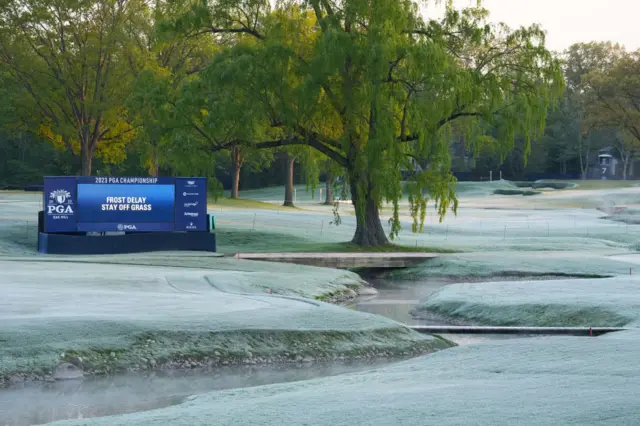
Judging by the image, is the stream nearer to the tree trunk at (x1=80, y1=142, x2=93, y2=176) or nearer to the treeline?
the treeline

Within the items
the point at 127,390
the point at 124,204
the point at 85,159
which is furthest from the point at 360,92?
the point at 85,159

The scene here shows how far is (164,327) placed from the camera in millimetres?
15586

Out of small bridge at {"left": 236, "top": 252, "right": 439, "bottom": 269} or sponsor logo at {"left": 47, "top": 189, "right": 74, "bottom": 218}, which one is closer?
small bridge at {"left": 236, "top": 252, "right": 439, "bottom": 269}

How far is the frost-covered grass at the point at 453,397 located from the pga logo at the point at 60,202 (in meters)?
20.5

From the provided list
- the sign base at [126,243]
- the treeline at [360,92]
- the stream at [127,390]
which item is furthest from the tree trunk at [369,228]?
the stream at [127,390]

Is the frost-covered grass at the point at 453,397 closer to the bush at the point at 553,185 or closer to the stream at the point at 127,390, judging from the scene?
the stream at the point at 127,390

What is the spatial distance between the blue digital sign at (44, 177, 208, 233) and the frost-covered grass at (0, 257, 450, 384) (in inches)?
380

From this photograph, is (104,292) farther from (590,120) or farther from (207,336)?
(590,120)

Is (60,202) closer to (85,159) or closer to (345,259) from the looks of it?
(345,259)

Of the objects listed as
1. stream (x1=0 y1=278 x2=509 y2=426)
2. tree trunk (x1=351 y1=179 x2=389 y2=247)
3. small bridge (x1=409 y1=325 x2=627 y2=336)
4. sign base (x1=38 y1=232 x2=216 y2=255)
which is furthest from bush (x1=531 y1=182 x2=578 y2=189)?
stream (x1=0 y1=278 x2=509 y2=426)

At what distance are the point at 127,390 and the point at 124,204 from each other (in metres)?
20.2

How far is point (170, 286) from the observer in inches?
880

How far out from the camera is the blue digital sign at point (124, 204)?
32.2 meters

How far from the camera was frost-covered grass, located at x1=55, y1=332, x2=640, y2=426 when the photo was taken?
8.90 metres
